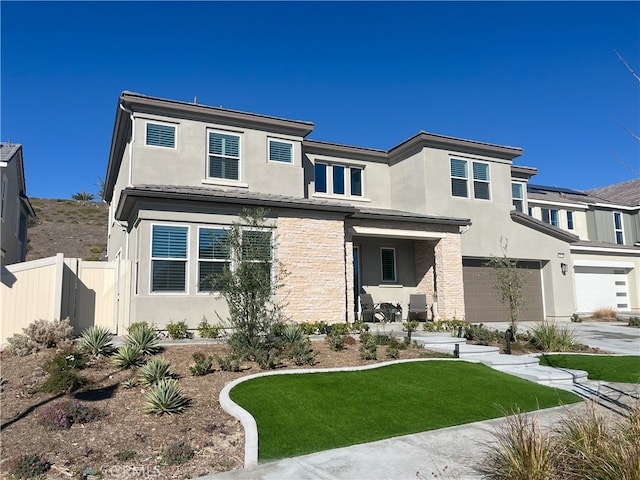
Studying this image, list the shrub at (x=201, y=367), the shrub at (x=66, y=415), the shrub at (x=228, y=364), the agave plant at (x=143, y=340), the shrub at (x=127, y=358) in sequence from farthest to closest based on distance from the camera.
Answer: the agave plant at (x=143, y=340) → the shrub at (x=228, y=364) → the shrub at (x=127, y=358) → the shrub at (x=201, y=367) → the shrub at (x=66, y=415)

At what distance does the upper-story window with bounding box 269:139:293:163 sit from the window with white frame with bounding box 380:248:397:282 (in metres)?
5.46

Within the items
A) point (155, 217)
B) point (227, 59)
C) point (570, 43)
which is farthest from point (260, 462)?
point (227, 59)

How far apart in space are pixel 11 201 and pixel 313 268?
13.7 metres

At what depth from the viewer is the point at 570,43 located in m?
11.7

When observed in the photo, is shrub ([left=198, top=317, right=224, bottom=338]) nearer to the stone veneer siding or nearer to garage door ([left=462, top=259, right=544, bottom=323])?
the stone veneer siding

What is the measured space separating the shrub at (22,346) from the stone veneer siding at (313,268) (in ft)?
22.1

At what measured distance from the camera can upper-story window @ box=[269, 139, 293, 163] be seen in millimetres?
17562

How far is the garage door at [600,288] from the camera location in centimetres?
2480

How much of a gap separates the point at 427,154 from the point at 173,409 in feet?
51.4

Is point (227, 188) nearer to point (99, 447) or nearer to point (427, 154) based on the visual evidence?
point (427, 154)

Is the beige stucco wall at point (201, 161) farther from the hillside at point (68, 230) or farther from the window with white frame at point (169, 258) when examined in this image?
the hillside at point (68, 230)

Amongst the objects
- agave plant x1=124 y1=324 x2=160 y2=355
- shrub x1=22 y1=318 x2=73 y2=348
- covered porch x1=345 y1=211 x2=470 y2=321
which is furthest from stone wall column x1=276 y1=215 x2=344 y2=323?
shrub x1=22 y1=318 x2=73 y2=348

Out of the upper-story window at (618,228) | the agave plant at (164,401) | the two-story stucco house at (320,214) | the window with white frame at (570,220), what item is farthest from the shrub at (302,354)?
the upper-story window at (618,228)

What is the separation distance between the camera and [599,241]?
2819cm
